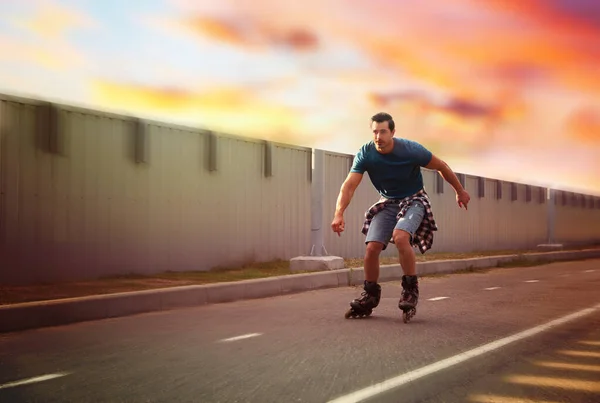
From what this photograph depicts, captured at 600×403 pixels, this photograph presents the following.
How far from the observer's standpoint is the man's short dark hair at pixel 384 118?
24.9 feet

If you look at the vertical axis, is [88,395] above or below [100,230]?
below

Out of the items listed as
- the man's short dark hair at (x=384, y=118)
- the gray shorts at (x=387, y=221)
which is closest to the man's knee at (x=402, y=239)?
the gray shorts at (x=387, y=221)

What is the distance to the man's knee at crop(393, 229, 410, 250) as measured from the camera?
24.7 feet

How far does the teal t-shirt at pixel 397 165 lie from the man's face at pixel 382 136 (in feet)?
0.37

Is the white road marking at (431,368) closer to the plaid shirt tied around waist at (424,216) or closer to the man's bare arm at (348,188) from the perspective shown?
the plaid shirt tied around waist at (424,216)

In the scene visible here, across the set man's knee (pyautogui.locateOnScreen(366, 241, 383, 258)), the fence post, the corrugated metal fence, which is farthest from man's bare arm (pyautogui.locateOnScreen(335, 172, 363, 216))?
the fence post

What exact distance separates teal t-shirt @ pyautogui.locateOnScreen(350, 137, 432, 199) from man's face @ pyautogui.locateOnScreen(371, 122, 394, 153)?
112mm

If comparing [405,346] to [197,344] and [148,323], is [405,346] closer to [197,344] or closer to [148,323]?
[197,344]

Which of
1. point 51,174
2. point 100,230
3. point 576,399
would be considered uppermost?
point 51,174

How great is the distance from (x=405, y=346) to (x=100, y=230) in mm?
7473

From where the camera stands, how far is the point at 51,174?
456 inches

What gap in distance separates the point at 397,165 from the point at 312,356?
8.76ft

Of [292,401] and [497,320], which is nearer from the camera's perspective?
[292,401]

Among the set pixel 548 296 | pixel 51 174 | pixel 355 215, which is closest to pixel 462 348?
pixel 548 296
